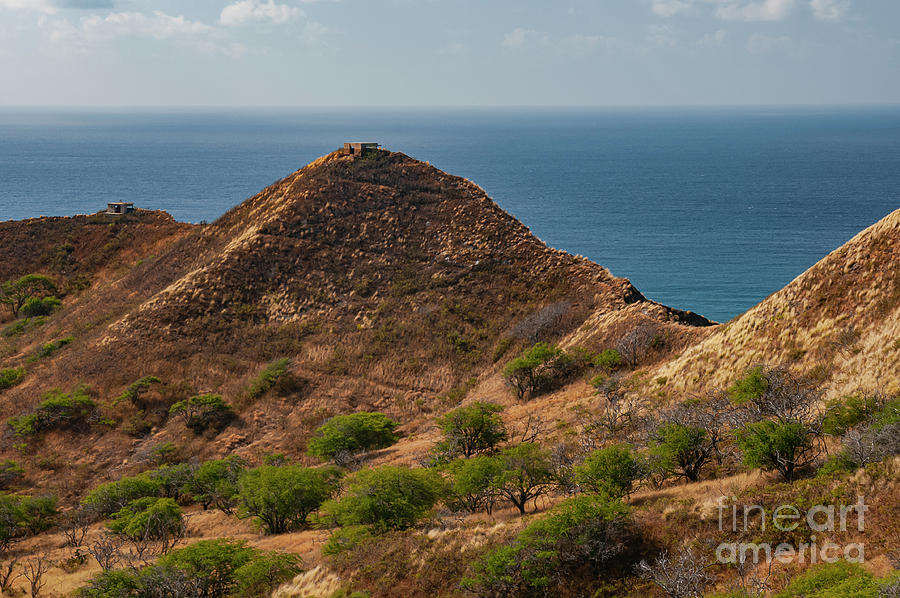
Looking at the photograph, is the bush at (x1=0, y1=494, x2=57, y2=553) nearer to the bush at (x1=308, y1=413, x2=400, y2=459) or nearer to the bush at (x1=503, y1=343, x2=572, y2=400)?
the bush at (x1=308, y1=413, x2=400, y2=459)

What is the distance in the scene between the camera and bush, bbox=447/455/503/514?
22.4m

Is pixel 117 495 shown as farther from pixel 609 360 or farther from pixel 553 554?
pixel 609 360

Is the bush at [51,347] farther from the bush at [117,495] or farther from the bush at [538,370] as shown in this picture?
the bush at [538,370]

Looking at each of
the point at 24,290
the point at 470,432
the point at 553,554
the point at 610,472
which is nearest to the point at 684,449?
the point at 610,472

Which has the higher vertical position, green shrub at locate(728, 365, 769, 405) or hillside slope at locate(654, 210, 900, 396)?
hillside slope at locate(654, 210, 900, 396)

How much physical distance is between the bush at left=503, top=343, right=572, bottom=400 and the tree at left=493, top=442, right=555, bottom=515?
→ 41.1 ft

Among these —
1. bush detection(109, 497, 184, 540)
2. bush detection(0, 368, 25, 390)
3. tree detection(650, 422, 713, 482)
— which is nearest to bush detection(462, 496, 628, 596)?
tree detection(650, 422, 713, 482)

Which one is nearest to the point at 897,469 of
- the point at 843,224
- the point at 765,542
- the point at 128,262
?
Answer: the point at 765,542

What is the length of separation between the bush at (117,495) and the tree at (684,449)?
21457mm

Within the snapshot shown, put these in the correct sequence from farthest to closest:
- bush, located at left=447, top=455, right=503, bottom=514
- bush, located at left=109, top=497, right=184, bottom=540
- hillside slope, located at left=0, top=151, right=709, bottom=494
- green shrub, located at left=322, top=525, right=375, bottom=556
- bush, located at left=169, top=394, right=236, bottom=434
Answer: hillside slope, located at left=0, top=151, right=709, bottom=494
bush, located at left=169, top=394, right=236, bottom=434
bush, located at left=109, top=497, right=184, bottom=540
bush, located at left=447, top=455, right=503, bottom=514
green shrub, located at left=322, top=525, right=375, bottom=556

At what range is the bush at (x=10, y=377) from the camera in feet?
135

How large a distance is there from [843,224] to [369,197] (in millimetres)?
96177

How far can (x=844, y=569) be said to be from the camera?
13711 mm

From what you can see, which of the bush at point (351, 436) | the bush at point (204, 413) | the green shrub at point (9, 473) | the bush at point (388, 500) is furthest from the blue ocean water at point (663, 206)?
the green shrub at point (9, 473)
